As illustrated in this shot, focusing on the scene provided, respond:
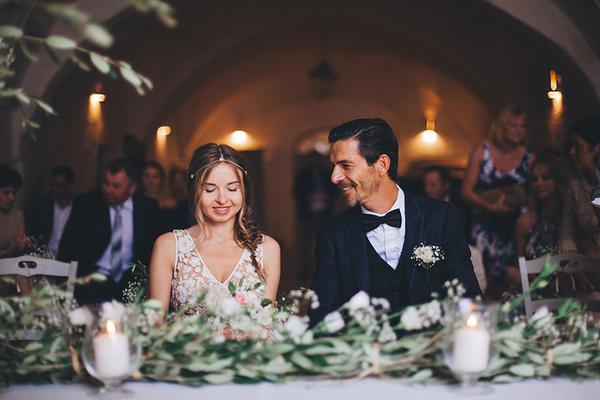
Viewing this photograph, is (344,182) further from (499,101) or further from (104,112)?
(499,101)

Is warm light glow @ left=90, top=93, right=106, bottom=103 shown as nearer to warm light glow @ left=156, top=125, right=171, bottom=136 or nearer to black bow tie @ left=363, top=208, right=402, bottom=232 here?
warm light glow @ left=156, top=125, right=171, bottom=136

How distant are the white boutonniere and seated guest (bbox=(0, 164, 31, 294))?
3591 mm

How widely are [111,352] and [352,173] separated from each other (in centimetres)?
172

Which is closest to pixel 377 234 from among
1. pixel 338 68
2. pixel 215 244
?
pixel 215 244

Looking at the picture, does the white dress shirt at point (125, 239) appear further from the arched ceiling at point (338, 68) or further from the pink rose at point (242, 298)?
the pink rose at point (242, 298)

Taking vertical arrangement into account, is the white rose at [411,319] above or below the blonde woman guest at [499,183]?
below

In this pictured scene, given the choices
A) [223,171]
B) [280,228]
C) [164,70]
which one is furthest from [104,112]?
[280,228]

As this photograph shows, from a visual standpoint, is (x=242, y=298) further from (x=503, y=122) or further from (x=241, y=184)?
(x=503, y=122)

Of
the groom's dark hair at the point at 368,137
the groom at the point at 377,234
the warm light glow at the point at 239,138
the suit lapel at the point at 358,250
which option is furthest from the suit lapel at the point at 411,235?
the warm light glow at the point at 239,138

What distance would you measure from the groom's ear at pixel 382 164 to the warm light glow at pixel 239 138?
39.1ft

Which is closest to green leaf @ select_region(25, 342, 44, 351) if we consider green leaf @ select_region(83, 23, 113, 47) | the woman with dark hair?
green leaf @ select_region(83, 23, 113, 47)

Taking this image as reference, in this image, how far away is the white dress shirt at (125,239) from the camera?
6.08m

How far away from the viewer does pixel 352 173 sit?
357 centimetres

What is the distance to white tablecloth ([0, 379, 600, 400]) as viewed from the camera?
219 centimetres
